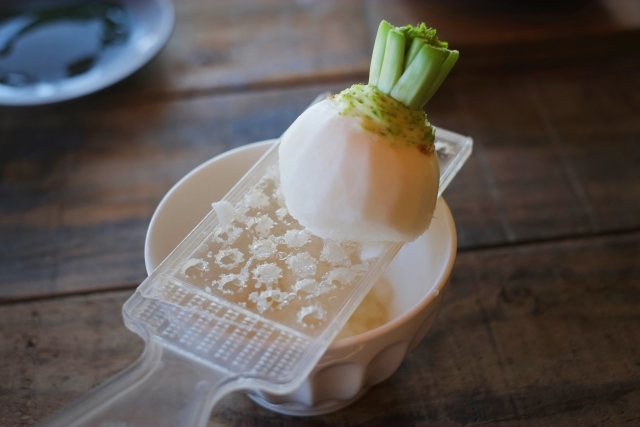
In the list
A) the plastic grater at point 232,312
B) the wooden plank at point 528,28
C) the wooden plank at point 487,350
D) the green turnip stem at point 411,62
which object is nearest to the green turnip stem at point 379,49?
the green turnip stem at point 411,62

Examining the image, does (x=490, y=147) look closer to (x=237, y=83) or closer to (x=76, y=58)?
(x=237, y=83)

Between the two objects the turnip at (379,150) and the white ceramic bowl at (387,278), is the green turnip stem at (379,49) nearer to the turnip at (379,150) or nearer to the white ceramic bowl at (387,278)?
the turnip at (379,150)

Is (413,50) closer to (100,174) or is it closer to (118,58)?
(100,174)

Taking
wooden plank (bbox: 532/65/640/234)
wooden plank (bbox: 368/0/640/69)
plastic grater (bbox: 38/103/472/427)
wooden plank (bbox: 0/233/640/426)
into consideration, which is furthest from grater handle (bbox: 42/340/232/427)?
wooden plank (bbox: 368/0/640/69)

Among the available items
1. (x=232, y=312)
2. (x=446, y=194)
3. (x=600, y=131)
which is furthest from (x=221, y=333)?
(x=600, y=131)

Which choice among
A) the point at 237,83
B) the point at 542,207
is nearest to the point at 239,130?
the point at 237,83

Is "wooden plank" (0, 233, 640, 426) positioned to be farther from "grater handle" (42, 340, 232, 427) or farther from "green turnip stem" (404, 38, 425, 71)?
"green turnip stem" (404, 38, 425, 71)

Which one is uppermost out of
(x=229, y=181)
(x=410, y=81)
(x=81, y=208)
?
(x=410, y=81)
